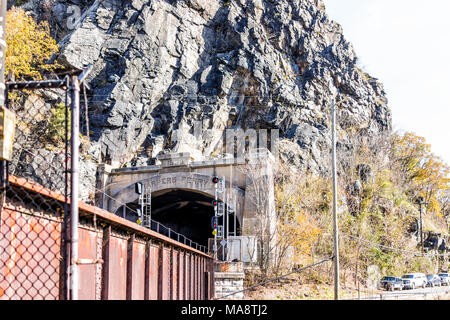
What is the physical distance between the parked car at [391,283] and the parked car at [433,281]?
5415mm

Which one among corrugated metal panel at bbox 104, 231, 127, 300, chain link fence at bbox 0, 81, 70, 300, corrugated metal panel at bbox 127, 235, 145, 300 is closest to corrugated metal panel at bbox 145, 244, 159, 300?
corrugated metal panel at bbox 127, 235, 145, 300

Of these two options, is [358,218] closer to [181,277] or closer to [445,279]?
[445,279]

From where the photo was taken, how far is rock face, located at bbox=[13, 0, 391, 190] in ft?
159

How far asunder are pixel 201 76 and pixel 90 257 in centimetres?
4998

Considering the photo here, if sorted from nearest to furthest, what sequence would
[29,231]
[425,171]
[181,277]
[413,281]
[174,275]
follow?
[29,231]
[174,275]
[181,277]
[413,281]
[425,171]

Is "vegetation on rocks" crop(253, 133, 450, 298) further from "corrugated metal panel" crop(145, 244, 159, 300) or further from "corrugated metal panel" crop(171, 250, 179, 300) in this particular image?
"corrugated metal panel" crop(145, 244, 159, 300)

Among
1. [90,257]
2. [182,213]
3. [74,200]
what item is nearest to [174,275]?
[90,257]

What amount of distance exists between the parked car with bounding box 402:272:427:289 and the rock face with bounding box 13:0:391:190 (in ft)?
54.6

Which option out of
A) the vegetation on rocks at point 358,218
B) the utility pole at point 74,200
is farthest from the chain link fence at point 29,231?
the vegetation on rocks at point 358,218

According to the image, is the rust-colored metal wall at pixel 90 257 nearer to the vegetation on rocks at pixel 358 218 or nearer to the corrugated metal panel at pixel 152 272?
the corrugated metal panel at pixel 152 272

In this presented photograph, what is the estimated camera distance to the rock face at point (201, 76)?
48.6 m

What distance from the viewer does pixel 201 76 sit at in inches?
2191

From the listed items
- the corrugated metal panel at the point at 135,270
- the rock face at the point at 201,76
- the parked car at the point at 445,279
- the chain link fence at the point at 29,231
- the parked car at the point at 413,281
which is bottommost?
the parked car at the point at 445,279

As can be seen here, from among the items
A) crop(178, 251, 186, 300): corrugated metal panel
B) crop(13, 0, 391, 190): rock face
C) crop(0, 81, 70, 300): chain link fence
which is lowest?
crop(178, 251, 186, 300): corrugated metal panel
